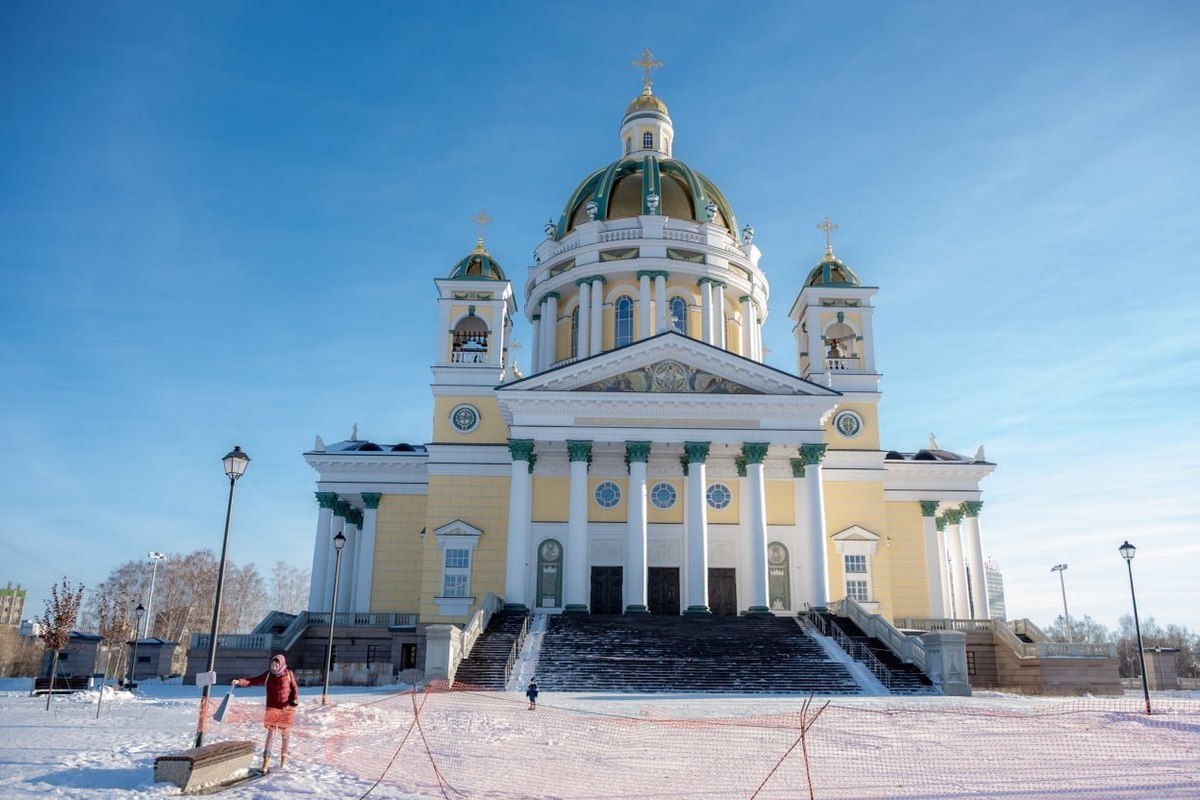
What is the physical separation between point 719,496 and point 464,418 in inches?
442

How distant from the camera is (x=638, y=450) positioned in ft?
115

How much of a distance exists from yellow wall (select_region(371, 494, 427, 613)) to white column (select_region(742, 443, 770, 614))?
14.6m

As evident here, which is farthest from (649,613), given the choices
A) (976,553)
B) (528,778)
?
(528,778)

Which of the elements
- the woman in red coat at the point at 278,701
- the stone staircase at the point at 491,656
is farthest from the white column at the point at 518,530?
the woman in red coat at the point at 278,701

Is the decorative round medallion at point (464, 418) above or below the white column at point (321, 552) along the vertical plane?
above

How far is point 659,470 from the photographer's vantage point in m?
37.5

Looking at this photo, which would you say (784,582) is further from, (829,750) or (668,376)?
(829,750)

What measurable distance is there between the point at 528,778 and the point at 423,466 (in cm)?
3146

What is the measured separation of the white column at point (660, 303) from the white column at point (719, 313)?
2.43 m

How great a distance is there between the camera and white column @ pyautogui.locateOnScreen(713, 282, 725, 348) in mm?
45938

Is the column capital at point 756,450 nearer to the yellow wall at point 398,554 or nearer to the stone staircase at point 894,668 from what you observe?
Answer: the stone staircase at point 894,668

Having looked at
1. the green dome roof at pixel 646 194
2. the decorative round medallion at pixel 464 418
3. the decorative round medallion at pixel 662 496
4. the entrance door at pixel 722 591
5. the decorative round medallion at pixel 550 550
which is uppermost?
the green dome roof at pixel 646 194

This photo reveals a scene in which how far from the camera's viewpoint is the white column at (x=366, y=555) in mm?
40156

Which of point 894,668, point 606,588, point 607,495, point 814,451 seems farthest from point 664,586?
point 894,668
